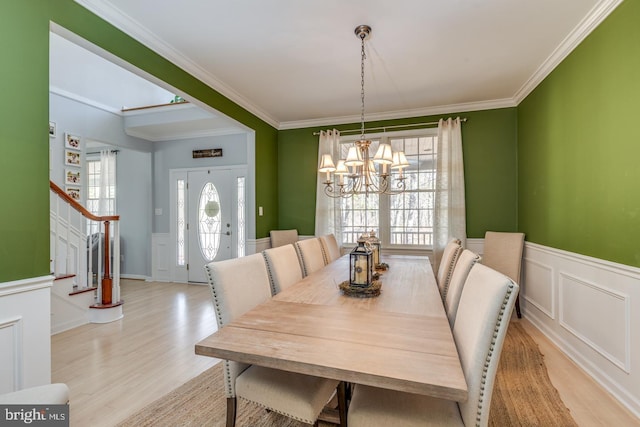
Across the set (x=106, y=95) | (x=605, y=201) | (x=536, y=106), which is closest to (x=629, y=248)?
(x=605, y=201)

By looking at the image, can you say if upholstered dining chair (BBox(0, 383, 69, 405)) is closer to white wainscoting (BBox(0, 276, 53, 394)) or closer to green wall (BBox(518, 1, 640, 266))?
white wainscoting (BBox(0, 276, 53, 394))

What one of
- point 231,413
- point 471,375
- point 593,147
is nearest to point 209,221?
point 231,413

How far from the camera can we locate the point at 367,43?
8.41ft

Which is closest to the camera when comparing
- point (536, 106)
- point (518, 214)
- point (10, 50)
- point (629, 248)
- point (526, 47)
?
point (10, 50)

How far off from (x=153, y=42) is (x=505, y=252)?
412cm

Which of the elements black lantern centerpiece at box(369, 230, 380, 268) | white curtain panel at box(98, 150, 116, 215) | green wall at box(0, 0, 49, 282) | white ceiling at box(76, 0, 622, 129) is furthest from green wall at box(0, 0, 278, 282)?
white curtain panel at box(98, 150, 116, 215)

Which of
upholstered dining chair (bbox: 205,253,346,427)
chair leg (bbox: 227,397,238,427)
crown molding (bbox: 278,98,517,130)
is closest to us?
upholstered dining chair (bbox: 205,253,346,427)

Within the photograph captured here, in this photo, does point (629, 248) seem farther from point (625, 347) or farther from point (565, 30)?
point (565, 30)

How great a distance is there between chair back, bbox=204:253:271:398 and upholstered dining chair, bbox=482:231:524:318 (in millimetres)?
2965

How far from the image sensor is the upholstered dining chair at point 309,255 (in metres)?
2.57

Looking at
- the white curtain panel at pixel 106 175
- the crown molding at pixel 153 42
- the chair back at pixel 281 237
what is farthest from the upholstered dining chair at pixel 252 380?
the white curtain panel at pixel 106 175

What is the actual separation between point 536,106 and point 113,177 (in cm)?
661

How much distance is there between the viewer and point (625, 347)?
1.97 metres

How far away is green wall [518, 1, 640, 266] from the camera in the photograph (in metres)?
1.93
